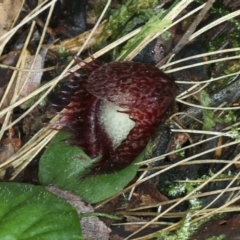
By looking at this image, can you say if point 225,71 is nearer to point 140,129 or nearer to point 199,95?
point 199,95

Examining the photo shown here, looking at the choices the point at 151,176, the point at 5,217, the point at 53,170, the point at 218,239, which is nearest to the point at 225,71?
the point at 151,176

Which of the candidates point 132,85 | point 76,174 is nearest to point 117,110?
point 132,85

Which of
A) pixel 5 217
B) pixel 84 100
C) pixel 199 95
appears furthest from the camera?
pixel 199 95

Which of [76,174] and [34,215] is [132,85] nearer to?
[76,174]

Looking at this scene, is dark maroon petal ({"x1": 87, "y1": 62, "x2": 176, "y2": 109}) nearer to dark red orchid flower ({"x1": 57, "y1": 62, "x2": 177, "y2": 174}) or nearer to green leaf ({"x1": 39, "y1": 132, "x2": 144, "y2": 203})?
dark red orchid flower ({"x1": 57, "y1": 62, "x2": 177, "y2": 174})

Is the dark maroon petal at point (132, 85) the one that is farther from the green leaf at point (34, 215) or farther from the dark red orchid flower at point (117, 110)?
the green leaf at point (34, 215)

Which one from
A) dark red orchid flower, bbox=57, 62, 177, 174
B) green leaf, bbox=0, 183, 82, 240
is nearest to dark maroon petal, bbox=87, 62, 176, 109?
dark red orchid flower, bbox=57, 62, 177, 174
